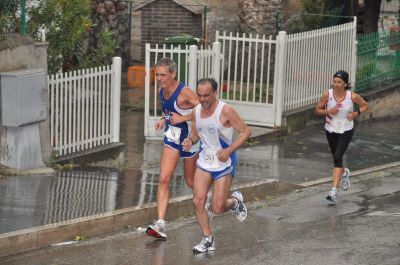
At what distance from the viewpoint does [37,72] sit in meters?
13.0

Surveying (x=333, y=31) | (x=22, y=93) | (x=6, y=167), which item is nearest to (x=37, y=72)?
(x=22, y=93)

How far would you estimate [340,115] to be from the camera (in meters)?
13.0

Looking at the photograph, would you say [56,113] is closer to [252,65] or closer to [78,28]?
[78,28]

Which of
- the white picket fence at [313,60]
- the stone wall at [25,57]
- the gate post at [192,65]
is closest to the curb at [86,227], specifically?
the stone wall at [25,57]

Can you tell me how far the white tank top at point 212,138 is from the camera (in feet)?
32.0

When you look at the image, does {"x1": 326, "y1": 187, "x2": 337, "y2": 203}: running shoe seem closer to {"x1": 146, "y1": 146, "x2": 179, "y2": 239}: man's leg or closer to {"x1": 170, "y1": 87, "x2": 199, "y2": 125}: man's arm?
{"x1": 146, "y1": 146, "x2": 179, "y2": 239}: man's leg

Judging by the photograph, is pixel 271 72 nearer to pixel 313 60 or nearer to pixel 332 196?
pixel 313 60

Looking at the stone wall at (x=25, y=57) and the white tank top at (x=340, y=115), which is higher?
the stone wall at (x=25, y=57)

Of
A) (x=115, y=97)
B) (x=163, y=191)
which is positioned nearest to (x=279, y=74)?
(x=115, y=97)

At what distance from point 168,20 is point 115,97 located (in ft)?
33.0

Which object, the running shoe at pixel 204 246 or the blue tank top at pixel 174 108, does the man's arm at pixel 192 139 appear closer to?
the blue tank top at pixel 174 108

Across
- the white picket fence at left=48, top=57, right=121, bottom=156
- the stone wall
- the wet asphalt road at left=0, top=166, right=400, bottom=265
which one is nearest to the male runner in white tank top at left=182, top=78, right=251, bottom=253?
the wet asphalt road at left=0, top=166, right=400, bottom=265

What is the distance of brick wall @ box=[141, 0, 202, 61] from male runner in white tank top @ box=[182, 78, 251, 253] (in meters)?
14.9

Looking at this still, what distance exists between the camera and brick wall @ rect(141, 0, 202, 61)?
24734 millimetres
